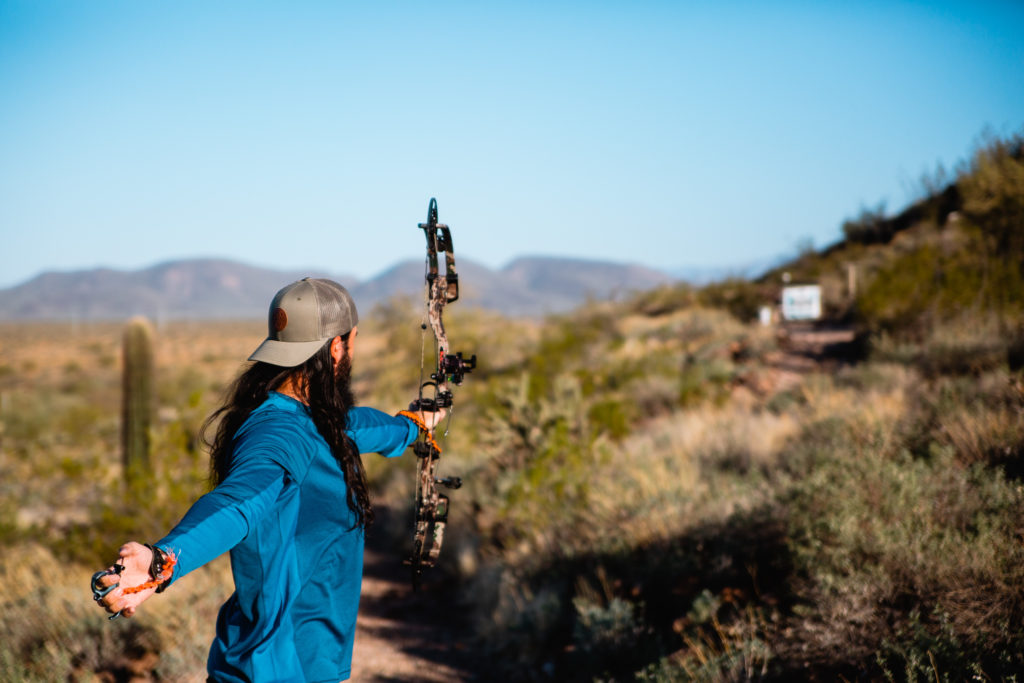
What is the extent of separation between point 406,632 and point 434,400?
436 cm

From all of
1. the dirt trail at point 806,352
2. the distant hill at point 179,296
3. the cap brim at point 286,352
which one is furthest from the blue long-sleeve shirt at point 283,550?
the distant hill at point 179,296

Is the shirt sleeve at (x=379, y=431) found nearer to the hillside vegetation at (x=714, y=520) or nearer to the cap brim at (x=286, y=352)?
the cap brim at (x=286, y=352)

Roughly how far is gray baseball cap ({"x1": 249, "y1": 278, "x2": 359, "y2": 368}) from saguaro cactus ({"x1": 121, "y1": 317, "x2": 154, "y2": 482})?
10232 millimetres

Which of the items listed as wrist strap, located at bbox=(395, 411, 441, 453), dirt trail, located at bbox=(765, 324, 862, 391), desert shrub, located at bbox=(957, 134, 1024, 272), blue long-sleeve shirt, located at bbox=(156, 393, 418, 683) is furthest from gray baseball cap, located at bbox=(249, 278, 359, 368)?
desert shrub, located at bbox=(957, 134, 1024, 272)

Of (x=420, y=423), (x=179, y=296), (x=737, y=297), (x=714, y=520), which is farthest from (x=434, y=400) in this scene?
(x=179, y=296)

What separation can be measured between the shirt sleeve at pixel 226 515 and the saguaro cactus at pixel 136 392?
10.6 meters

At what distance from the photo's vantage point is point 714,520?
5340 mm

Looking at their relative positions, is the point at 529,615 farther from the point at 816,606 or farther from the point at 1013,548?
the point at 1013,548

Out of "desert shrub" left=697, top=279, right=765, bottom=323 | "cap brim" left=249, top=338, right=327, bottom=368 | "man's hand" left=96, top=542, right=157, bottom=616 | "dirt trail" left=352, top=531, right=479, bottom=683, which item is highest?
"desert shrub" left=697, top=279, right=765, bottom=323

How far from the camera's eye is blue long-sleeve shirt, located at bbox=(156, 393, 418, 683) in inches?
68.4

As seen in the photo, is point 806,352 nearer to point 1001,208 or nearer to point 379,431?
point 1001,208

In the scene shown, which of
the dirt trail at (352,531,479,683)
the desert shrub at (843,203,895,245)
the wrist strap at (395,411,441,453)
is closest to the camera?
the wrist strap at (395,411,441,453)

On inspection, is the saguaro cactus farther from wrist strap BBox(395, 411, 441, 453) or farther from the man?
the man

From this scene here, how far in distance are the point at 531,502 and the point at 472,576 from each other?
1.20m
